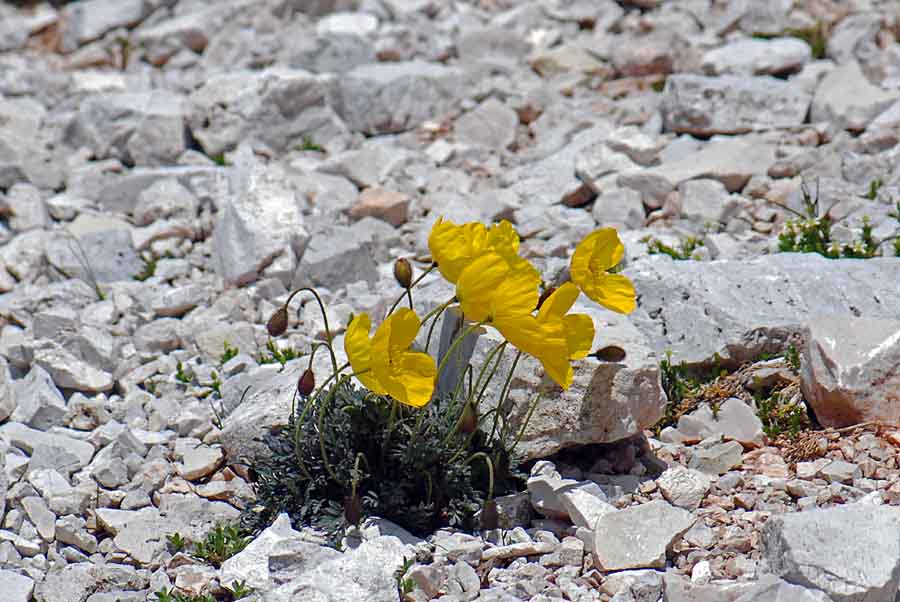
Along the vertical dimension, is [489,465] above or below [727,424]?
above

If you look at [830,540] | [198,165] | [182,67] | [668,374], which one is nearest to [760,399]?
[668,374]

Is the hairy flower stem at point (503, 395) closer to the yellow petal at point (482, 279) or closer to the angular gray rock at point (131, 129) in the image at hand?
the yellow petal at point (482, 279)

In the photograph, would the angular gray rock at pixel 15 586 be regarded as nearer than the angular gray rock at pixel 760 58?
Yes

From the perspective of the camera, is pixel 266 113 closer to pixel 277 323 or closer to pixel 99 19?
pixel 99 19

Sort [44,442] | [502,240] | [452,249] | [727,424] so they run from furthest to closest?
[44,442], [727,424], [502,240], [452,249]

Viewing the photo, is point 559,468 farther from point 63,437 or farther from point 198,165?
point 198,165

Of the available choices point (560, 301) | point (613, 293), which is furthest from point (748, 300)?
point (560, 301)

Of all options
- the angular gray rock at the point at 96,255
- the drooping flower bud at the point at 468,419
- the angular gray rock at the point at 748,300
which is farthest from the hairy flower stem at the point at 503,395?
the angular gray rock at the point at 96,255

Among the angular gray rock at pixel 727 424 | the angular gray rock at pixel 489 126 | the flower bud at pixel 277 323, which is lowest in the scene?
the angular gray rock at pixel 489 126
